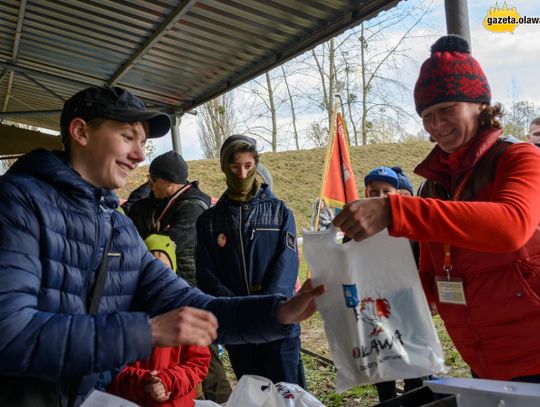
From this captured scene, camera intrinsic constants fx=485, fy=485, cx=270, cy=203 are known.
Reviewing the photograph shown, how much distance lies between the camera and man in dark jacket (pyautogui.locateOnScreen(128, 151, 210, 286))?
3.84 meters

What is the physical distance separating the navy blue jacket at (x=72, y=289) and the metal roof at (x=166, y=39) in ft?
8.08

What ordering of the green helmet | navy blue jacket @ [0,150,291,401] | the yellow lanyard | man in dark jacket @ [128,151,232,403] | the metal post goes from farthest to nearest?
the metal post < man in dark jacket @ [128,151,232,403] < the green helmet < the yellow lanyard < navy blue jacket @ [0,150,291,401]

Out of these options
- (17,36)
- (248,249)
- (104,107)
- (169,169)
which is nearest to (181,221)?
(169,169)

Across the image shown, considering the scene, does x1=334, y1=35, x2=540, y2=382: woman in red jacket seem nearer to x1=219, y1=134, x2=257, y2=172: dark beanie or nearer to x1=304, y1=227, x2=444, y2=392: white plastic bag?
x1=304, y1=227, x2=444, y2=392: white plastic bag

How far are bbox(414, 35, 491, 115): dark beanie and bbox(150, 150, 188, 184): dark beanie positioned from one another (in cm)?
256

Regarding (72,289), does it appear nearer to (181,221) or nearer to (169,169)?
(181,221)

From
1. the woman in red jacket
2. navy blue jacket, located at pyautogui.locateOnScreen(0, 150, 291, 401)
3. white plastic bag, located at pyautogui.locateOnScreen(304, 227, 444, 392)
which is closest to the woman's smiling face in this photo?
the woman in red jacket

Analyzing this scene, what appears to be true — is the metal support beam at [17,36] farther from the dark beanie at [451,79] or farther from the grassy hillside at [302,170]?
the grassy hillside at [302,170]

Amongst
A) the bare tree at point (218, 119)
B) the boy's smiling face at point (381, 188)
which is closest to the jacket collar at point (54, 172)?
the boy's smiling face at point (381, 188)

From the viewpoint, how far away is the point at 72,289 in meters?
1.46

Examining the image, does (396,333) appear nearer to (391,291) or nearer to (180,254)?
(391,291)

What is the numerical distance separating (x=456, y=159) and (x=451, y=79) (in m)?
0.29

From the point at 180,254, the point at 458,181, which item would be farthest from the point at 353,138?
the point at 458,181

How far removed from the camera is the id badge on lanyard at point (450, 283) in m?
1.72
